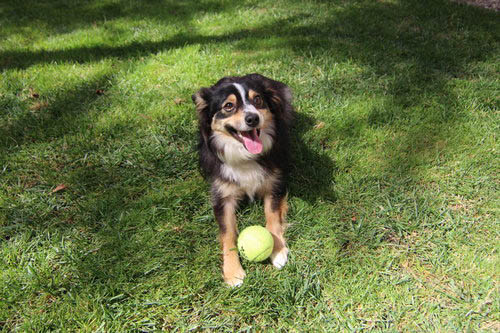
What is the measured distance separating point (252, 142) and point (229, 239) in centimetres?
79

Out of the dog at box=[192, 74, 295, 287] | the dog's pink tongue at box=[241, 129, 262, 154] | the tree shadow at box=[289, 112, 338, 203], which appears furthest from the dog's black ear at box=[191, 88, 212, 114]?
the tree shadow at box=[289, 112, 338, 203]

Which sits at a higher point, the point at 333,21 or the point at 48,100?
the point at 333,21

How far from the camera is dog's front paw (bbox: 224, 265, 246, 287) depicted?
7.61 feet

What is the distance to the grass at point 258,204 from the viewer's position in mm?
2150

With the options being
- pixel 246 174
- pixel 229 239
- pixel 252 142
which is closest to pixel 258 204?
pixel 246 174

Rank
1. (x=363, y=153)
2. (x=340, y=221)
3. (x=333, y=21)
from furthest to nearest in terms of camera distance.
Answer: (x=333, y=21) → (x=363, y=153) → (x=340, y=221)

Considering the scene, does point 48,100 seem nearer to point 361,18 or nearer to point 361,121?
point 361,121

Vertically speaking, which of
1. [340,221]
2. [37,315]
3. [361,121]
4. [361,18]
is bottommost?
[37,315]

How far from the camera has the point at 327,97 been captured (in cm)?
416

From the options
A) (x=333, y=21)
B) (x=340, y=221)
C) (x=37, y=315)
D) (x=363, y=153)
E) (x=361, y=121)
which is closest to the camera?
(x=37, y=315)

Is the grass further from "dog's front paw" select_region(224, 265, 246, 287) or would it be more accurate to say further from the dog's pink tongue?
the dog's pink tongue

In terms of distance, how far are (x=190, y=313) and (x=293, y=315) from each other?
679 mm

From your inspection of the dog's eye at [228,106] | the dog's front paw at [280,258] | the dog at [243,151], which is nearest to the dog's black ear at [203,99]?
the dog at [243,151]

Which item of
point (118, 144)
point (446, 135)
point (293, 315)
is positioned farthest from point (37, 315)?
point (446, 135)
